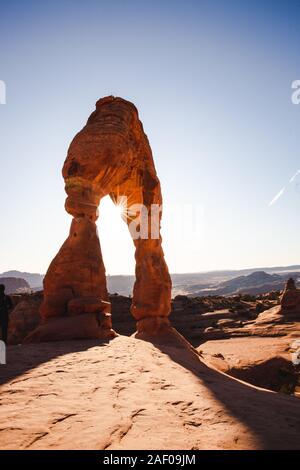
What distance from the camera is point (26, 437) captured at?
264cm

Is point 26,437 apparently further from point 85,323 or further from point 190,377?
point 85,323

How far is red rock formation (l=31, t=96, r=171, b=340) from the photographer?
10.5 meters

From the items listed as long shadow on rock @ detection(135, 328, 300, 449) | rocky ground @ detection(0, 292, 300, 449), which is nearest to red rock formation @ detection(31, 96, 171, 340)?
rocky ground @ detection(0, 292, 300, 449)

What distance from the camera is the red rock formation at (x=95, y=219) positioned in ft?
34.4

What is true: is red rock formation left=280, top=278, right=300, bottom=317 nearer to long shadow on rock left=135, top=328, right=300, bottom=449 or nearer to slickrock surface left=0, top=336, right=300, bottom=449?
slickrock surface left=0, top=336, right=300, bottom=449

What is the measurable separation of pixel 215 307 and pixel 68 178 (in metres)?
25.0

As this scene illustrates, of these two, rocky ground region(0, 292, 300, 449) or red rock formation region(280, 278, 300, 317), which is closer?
rocky ground region(0, 292, 300, 449)

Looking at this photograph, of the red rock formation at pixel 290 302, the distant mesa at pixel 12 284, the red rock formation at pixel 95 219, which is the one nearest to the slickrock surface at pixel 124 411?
the red rock formation at pixel 95 219

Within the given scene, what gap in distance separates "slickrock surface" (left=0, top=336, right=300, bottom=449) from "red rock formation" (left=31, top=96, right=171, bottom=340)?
13.5 feet

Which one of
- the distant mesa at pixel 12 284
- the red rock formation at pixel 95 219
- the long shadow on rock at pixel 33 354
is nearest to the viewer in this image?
the long shadow on rock at pixel 33 354

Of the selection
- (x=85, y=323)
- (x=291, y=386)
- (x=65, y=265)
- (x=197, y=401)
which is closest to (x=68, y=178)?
(x=65, y=265)

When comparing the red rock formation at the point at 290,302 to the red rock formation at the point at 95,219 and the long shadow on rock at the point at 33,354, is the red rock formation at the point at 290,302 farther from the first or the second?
the long shadow on rock at the point at 33,354

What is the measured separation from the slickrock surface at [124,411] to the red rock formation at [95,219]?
4.13 meters

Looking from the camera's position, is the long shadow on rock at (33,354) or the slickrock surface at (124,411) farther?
the long shadow on rock at (33,354)
